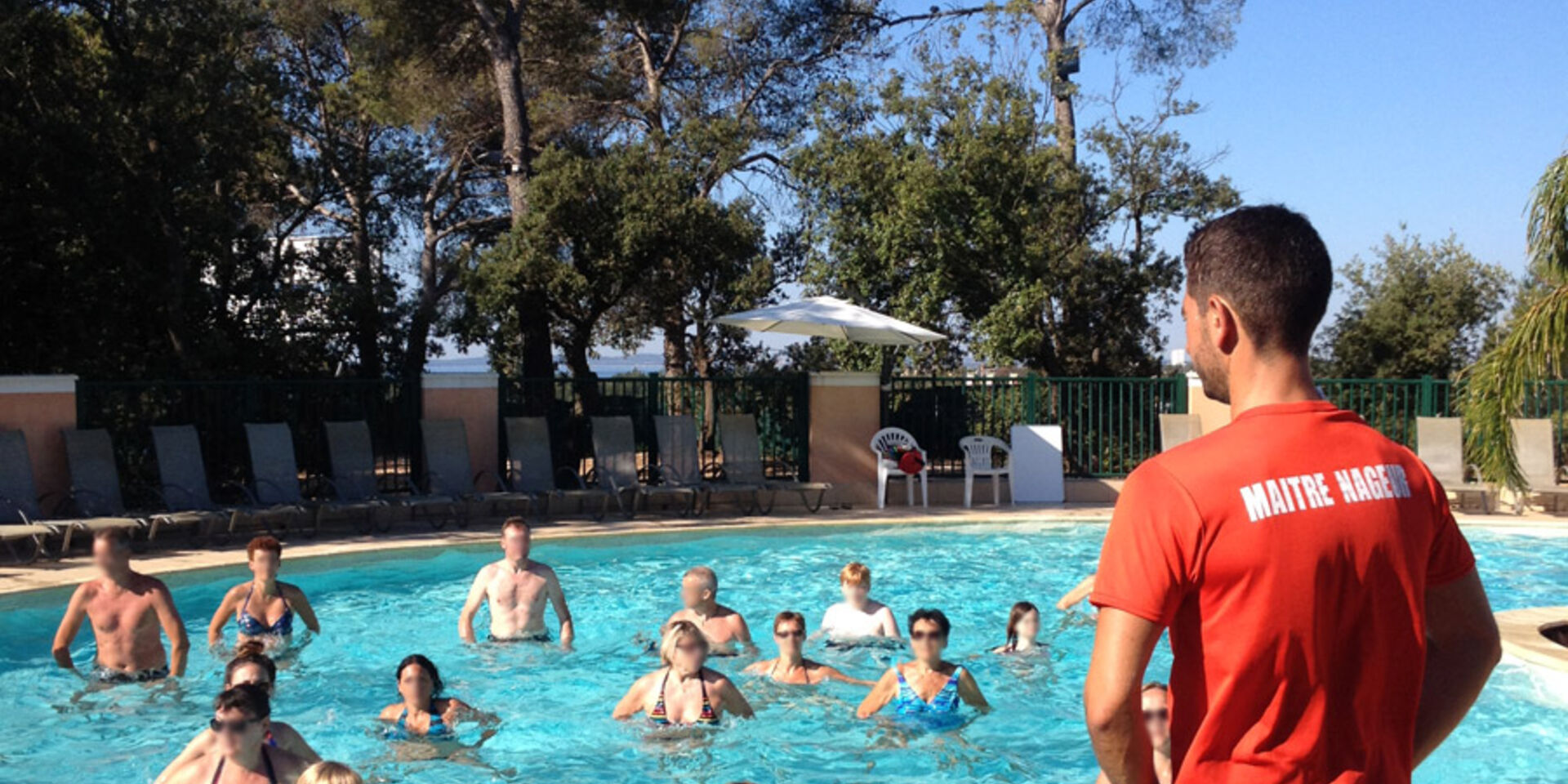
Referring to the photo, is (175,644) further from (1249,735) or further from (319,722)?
(1249,735)

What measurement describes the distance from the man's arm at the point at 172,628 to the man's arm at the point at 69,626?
1.26ft

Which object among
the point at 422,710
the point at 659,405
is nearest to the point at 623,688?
the point at 422,710

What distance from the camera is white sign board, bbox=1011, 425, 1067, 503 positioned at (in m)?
16.0

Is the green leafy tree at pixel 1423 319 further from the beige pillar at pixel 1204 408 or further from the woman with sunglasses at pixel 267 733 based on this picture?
the woman with sunglasses at pixel 267 733

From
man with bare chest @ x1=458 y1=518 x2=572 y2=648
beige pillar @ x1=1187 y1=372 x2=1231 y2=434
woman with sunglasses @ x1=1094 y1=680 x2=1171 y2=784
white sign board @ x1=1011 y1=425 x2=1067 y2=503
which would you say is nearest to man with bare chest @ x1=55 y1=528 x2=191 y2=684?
man with bare chest @ x1=458 y1=518 x2=572 y2=648

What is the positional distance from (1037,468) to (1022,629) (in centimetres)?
773

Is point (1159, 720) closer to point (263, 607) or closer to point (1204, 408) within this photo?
point (263, 607)

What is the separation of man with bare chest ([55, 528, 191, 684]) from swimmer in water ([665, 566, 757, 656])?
2961mm

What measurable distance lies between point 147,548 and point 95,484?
2.82ft

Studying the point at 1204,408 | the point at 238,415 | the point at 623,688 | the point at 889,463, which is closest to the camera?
the point at 623,688

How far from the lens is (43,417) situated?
40.2ft

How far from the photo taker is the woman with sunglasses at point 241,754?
4551 millimetres

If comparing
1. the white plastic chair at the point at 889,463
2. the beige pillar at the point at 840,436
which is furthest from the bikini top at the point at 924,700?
the beige pillar at the point at 840,436

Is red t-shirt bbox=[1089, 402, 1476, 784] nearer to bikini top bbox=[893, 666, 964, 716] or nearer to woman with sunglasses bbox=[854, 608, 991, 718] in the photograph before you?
woman with sunglasses bbox=[854, 608, 991, 718]
